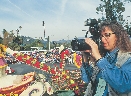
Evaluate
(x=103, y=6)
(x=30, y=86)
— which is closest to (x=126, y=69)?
(x=30, y=86)

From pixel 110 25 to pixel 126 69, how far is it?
1.64ft

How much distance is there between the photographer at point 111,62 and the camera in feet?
6.34

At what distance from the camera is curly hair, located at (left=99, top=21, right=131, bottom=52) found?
7.28ft

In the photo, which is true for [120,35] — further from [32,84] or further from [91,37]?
[32,84]

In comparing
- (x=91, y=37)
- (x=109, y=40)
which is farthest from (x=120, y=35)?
(x=91, y=37)

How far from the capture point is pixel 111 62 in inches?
80.1

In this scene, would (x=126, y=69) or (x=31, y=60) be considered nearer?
(x=126, y=69)

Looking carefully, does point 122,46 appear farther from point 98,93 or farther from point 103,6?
point 103,6

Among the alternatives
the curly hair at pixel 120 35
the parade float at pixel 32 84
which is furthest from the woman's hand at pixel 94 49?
the parade float at pixel 32 84

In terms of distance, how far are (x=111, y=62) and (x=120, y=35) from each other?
33cm

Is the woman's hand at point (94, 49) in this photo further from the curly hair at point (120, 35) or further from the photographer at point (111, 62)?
the curly hair at point (120, 35)

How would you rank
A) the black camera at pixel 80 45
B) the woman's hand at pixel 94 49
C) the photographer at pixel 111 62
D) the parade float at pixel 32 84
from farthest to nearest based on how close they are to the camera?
the parade float at pixel 32 84, the black camera at pixel 80 45, the woman's hand at pixel 94 49, the photographer at pixel 111 62

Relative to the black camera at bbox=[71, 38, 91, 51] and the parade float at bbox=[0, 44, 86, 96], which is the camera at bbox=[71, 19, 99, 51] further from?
the parade float at bbox=[0, 44, 86, 96]

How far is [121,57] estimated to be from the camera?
7.00ft
